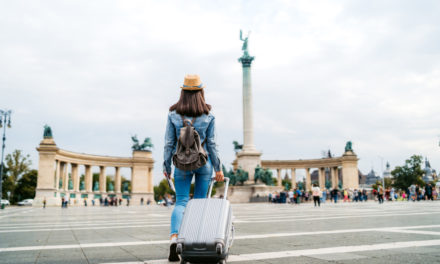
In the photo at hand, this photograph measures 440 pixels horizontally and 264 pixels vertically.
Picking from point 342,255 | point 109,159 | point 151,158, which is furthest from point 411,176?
point 342,255

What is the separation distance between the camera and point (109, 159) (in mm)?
77438

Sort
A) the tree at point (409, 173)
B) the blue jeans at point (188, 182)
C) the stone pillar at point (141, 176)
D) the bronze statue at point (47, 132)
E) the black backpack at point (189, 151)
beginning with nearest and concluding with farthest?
the black backpack at point (189, 151) < the blue jeans at point (188, 182) < the bronze statue at point (47, 132) < the stone pillar at point (141, 176) < the tree at point (409, 173)

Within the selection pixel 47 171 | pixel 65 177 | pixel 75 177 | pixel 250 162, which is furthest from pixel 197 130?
pixel 75 177

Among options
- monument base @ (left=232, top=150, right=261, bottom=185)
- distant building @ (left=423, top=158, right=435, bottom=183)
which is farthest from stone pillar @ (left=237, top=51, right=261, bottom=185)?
distant building @ (left=423, top=158, right=435, bottom=183)

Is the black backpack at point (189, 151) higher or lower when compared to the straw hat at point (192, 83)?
lower

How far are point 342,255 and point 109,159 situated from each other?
76.8 m

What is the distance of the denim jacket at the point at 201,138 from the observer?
507 cm

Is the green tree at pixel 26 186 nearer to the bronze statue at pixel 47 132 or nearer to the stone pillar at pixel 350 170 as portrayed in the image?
the bronze statue at pixel 47 132

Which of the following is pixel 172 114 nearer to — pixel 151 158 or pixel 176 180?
pixel 176 180

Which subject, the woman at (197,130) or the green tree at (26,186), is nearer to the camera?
the woman at (197,130)

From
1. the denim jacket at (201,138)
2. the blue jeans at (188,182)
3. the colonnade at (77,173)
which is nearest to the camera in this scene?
the blue jeans at (188,182)

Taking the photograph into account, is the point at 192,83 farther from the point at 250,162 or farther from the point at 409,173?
the point at 409,173

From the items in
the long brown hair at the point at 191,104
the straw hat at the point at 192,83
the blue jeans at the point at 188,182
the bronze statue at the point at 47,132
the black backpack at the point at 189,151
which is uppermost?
the bronze statue at the point at 47,132

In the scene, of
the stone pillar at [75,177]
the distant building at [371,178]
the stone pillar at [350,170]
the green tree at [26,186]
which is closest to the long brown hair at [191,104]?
the stone pillar at [350,170]
